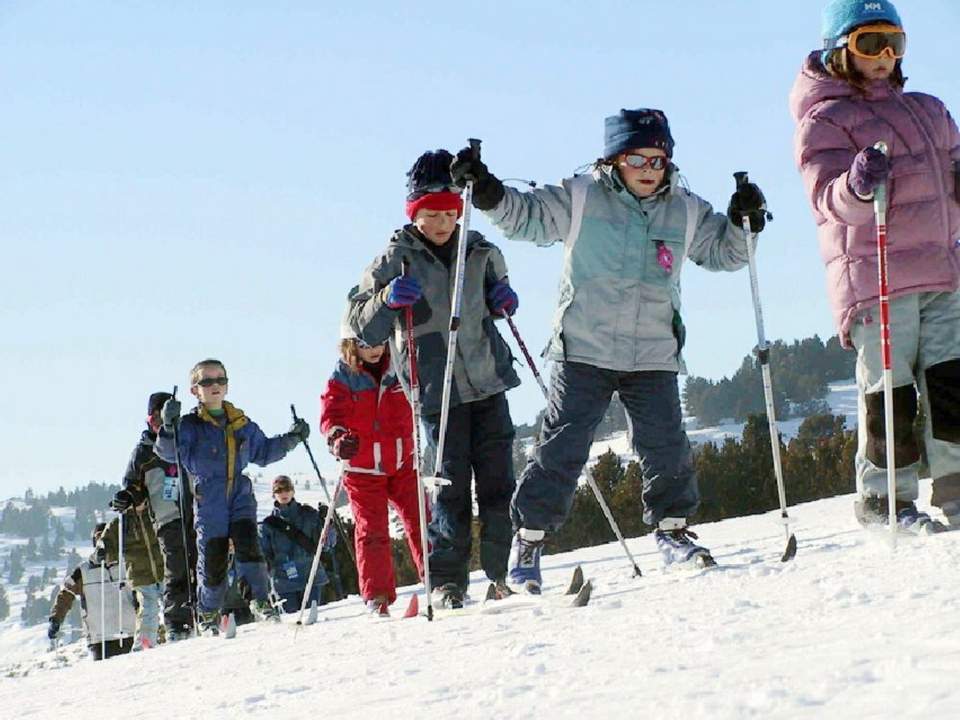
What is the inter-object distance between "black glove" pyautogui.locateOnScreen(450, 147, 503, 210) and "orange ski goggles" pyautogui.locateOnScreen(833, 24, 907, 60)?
154 centimetres

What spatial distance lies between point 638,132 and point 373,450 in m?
2.44

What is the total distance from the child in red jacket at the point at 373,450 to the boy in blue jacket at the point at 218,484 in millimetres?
1565

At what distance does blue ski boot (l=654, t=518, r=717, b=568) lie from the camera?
5484mm

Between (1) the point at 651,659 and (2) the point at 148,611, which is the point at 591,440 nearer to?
(1) the point at 651,659

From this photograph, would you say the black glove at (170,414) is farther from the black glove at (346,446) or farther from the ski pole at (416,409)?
the ski pole at (416,409)

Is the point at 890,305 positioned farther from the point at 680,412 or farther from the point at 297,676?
the point at 297,676

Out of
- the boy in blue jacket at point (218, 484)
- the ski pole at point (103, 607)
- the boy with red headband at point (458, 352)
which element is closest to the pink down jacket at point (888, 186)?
the boy with red headband at point (458, 352)

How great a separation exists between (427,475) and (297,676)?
6.97 ft

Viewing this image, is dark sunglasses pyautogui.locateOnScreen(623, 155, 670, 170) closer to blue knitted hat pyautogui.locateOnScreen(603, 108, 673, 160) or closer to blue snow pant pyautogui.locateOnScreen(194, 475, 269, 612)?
blue knitted hat pyautogui.locateOnScreen(603, 108, 673, 160)

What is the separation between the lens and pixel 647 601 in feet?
13.8

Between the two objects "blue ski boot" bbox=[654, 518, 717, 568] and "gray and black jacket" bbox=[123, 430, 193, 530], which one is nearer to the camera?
"blue ski boot" bbox=[654, 518, 717, 568]

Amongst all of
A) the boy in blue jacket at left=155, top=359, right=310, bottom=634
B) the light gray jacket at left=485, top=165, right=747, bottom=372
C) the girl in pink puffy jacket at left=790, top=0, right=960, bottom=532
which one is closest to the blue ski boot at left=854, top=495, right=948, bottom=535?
the girl in pink puffy jacket at left=790, top=0, right=960, bottom=532

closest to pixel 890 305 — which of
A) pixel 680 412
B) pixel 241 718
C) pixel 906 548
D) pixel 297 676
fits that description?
pixel 680 412

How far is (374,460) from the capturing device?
7.10 metres
